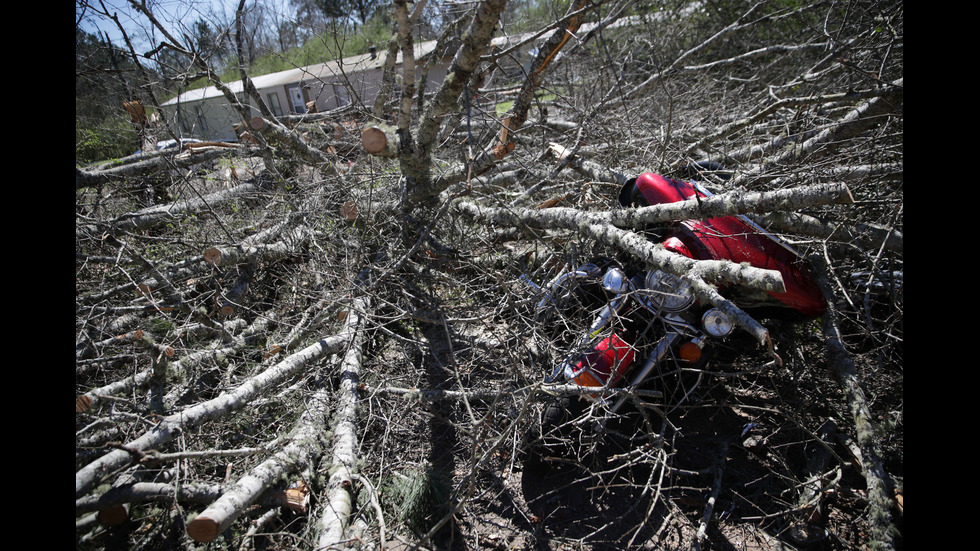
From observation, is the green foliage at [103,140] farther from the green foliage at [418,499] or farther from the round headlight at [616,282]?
the round headlight at [616,282]

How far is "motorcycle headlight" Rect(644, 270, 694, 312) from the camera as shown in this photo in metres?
2.26

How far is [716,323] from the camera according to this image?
2.10m

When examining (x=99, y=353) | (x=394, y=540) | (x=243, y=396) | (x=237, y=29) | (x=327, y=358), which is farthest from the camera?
(x=237, y=29)

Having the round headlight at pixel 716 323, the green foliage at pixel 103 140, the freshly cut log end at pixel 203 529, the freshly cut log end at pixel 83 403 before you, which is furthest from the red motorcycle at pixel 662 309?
the green foliage at pixel 103 140

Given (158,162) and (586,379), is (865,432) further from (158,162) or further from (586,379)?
(158,162)

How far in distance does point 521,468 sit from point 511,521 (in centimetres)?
35

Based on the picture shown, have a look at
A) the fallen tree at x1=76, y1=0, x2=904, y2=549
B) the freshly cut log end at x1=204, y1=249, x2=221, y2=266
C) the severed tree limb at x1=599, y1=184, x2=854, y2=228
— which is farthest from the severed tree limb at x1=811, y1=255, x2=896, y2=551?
the freshly cut log end at x1=204, y1=249, x2=221, y2=266

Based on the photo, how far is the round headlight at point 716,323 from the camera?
2059 millimetres

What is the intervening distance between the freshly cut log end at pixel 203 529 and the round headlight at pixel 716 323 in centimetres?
232

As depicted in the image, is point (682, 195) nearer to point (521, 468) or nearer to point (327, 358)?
point (521, 468)

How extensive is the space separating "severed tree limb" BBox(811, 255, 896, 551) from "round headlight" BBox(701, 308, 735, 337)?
2.60ft

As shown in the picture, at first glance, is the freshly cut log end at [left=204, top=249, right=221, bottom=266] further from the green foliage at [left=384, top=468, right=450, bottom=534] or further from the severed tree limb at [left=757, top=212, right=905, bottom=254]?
the severed tree limb at [left=757, top=212, right=905, bottom=254]

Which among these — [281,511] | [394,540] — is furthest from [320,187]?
[394,540]
